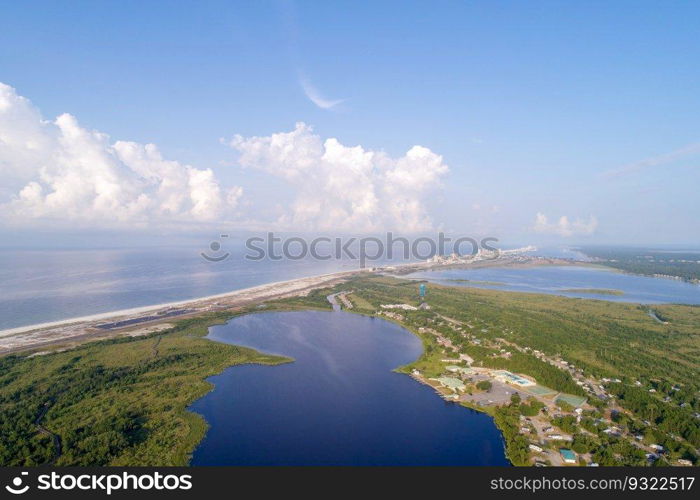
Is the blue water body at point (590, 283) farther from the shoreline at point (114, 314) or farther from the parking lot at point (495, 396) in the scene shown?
the parking lot at point (495, 396)

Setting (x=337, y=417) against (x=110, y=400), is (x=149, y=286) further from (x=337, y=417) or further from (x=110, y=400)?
(x=337, y=417)

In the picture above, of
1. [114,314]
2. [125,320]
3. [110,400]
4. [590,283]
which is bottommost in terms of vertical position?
[110,400]

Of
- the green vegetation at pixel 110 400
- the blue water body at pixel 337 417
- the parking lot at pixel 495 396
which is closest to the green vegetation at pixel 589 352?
the parking lot at pixel 495 396

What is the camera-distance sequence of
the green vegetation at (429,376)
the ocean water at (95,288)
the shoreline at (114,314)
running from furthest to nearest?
the ocean water at (95,288)
the shoreline at (114,314)
the green vegetation at (429,376)

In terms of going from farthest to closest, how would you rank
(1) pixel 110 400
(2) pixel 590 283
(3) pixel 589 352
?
(2) pixel 590 283, (3) pixel 589 352, (1) pixel 110 400

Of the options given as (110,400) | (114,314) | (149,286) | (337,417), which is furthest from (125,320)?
(337,417)

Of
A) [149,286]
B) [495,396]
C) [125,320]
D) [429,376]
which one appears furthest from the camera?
[149,286]
